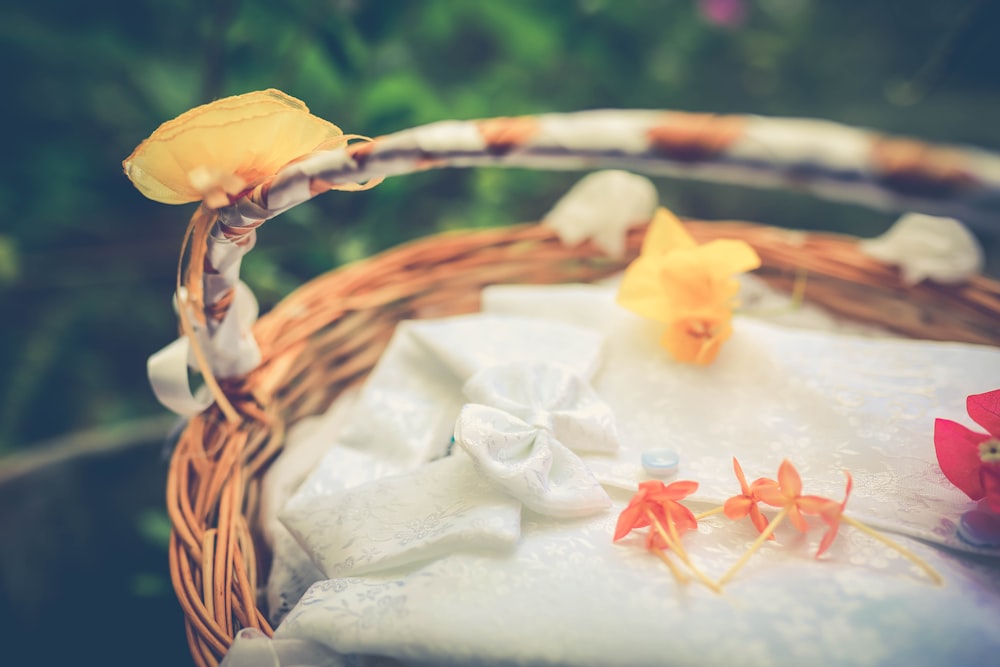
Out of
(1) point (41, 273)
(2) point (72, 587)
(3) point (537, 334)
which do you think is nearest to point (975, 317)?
(3) point (537, 334)

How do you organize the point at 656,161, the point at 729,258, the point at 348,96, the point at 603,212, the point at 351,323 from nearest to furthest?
1. the point at 656,161
2. the point at 729,258
3. the point at 351,323
4. the point at 603,212
5. the point at 348,96

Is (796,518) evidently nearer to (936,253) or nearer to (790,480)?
(790,480)

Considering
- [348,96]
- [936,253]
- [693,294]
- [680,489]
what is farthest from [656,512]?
[348,96]

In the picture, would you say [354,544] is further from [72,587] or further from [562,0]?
[562,0]

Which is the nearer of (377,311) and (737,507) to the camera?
(737,507)

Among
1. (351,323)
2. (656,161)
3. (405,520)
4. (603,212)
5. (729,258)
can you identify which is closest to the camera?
(656,161)

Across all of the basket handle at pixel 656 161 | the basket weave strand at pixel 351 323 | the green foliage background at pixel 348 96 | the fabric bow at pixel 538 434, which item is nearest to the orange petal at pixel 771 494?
the fabric bow at pixel 538 434

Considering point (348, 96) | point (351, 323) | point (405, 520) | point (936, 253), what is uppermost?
point (348, 96)
